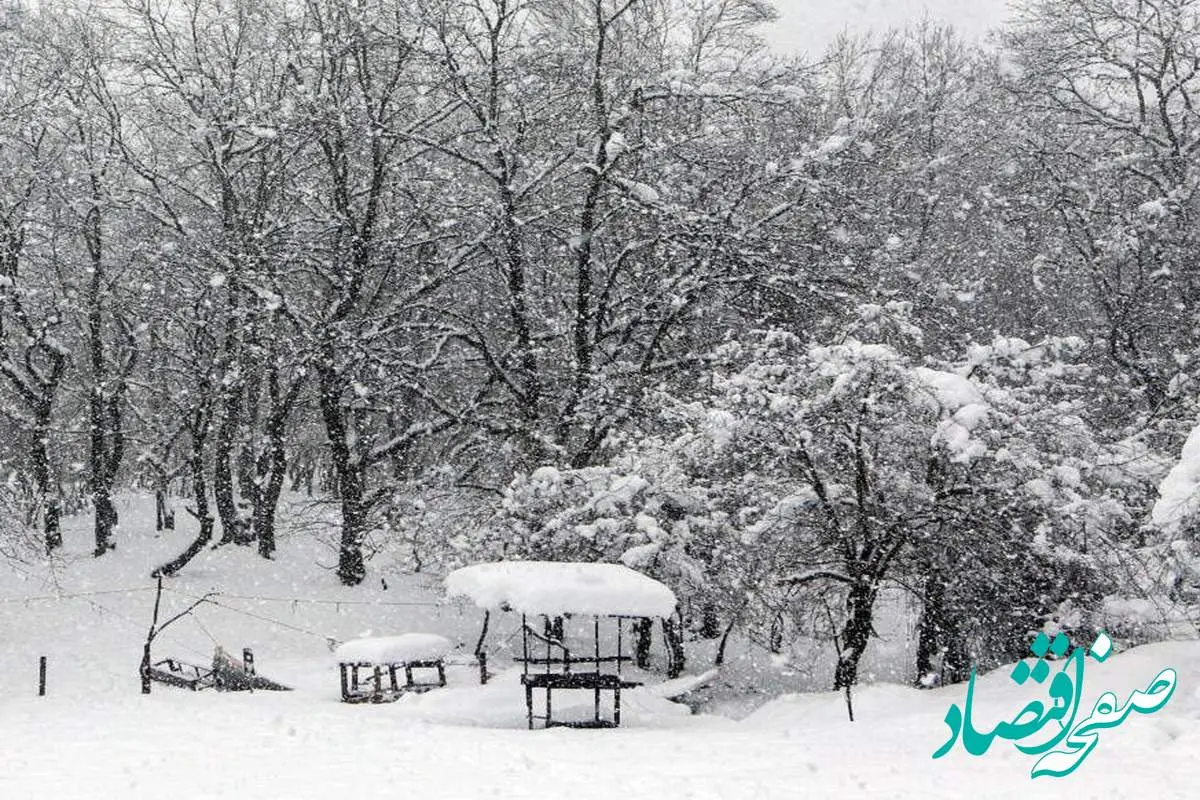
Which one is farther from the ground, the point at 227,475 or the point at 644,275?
the point at 644,275

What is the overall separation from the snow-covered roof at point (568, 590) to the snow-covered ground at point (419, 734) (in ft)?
5.67

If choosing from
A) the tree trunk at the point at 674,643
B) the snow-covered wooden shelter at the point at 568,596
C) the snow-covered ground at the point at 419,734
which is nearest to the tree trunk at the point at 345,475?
the snow-covered ground at the point at 419,734

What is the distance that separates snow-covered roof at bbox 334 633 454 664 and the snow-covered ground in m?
0.93

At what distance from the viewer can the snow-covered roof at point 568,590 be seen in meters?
16.2

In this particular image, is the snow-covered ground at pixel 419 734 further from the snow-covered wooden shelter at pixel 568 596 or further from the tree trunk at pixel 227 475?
the tree trunk at pixel 227 475

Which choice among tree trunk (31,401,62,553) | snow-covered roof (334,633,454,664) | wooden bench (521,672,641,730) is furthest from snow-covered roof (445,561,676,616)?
tree trunk (31,401,62,553)

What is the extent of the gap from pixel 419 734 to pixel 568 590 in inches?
119

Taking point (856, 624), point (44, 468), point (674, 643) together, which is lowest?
point (674, 643)

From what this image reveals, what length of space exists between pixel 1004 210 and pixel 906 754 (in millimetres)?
21862

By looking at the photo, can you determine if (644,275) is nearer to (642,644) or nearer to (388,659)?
(642,644)

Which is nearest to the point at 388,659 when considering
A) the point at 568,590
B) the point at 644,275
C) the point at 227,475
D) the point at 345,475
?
the point at 568,590

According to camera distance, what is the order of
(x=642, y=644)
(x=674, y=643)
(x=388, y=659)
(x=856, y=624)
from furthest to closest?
(x=642, y=644)
(x=674, y=643)
(x=388, y=659)
(x=856, y=624)

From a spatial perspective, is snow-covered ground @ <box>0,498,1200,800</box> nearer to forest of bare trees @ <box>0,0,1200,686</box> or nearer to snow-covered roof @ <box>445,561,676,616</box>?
snow-covered roof @ <box>445,561,676,616</box>

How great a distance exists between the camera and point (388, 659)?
18766mm
